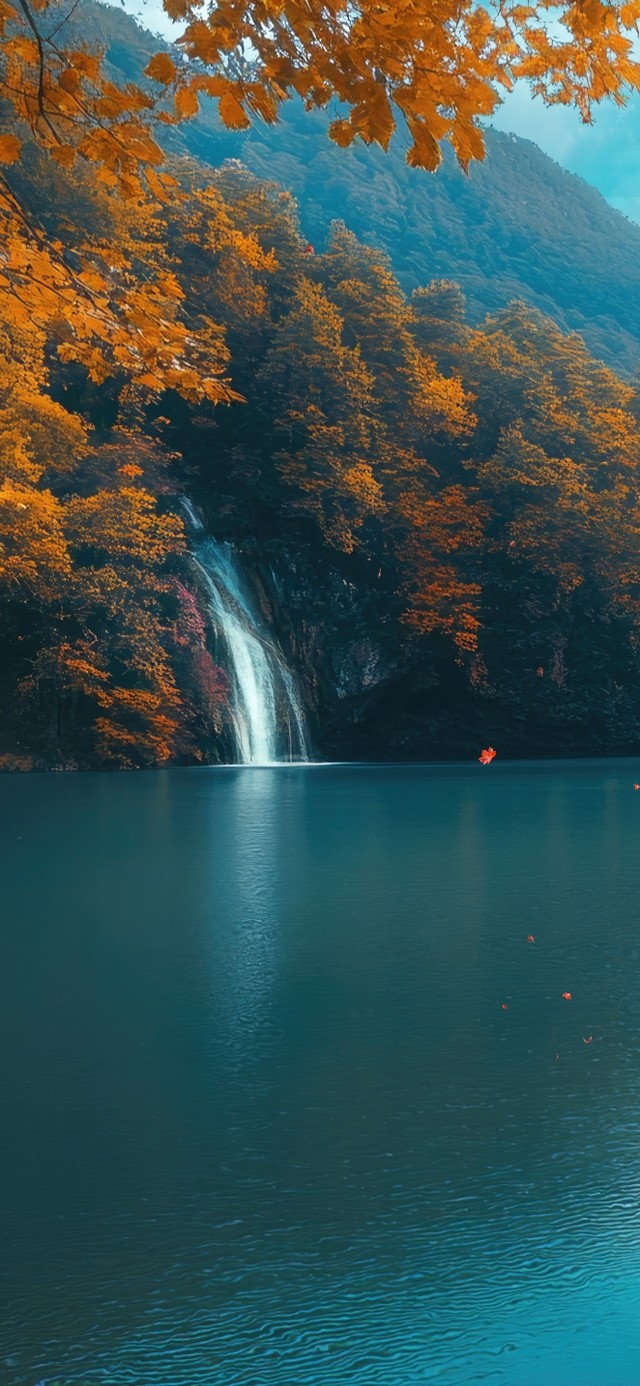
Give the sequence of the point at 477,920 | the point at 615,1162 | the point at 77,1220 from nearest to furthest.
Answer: the point at 77,1220 < the point at 615,1162 < the point at 477,920

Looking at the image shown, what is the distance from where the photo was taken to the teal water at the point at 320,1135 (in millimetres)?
3045

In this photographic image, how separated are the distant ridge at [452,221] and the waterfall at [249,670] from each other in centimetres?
7055

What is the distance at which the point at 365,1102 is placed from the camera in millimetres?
4742

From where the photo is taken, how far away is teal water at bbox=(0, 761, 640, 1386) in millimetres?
3045

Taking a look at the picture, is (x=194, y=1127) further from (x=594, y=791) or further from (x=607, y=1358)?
(x=594, y=791)

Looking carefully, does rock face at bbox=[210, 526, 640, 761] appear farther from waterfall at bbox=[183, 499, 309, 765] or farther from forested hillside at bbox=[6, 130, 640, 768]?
waterfall at bbox=[183, 499, 309, 765]

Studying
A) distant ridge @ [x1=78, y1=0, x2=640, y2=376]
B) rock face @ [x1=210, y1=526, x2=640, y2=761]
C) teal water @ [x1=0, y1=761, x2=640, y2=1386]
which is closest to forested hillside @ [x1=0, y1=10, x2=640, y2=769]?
rock face @ [x1=210, y1=526, x2=640, y2=761]

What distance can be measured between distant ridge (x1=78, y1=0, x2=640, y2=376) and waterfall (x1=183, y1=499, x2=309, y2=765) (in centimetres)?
7055

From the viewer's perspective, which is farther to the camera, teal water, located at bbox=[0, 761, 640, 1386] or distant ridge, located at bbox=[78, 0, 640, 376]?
distant ridge, located at bbox=[78, 0, 640, 376]

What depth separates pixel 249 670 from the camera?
101ft

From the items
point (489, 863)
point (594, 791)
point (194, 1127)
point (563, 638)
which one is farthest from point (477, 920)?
point (563, 638)

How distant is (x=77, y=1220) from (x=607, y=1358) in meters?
1.63

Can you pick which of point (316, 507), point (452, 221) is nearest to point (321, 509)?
point (316, 507)

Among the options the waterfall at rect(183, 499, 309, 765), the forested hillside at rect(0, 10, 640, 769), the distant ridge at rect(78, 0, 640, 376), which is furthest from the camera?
the distant ridge at rect(78, 0, 640, 376)
